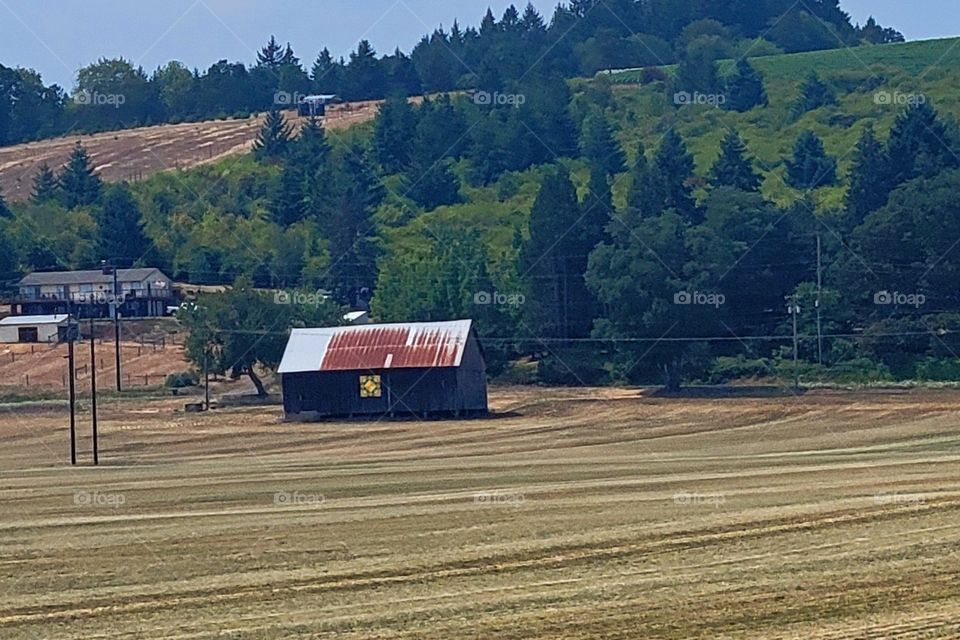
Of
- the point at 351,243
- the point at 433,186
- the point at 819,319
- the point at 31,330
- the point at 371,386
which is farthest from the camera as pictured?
the point at 433,186

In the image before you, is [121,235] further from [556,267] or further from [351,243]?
[556,267]

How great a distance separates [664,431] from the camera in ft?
217

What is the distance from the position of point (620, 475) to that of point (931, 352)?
60.0 m

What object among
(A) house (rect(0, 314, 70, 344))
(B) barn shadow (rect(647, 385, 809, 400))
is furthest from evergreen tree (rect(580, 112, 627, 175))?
(B) barn shadow (rect(647, 385, 809, 400))

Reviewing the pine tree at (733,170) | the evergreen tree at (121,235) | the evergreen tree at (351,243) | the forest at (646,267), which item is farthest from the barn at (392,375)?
the evergreen tree at (121,235)

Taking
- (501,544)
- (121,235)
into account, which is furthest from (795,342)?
(121,235)

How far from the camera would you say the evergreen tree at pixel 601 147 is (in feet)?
619

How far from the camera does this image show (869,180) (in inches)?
4936

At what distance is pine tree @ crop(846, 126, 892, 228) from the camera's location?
122812 millimetres

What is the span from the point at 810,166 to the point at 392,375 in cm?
9886

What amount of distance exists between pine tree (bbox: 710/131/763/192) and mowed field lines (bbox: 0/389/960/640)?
89.7 metres

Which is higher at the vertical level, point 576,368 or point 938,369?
point 576,368

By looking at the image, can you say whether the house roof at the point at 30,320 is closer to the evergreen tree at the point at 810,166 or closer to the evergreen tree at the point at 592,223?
the evergreen tree at the point at 592,223

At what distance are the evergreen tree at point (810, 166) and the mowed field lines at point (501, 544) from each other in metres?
117
